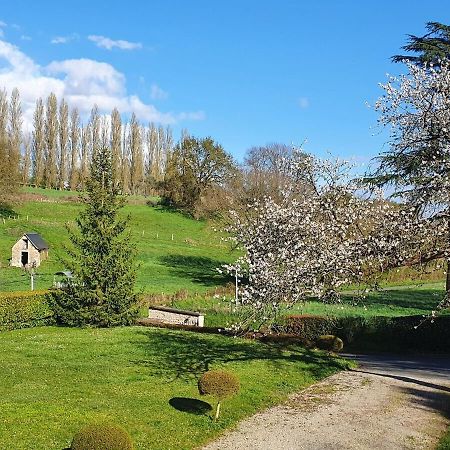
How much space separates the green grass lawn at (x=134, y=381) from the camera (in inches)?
428

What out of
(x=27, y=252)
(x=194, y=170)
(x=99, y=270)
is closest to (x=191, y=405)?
(x=99, y=270)

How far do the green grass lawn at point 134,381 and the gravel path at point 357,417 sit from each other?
636 millimetres

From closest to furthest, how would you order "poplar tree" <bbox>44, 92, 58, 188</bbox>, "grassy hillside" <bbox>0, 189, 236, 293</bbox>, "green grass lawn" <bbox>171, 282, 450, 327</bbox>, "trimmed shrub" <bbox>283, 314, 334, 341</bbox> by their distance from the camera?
"trimmed shrub" <bbox>283, 314, 334, 341</bbox> → "green grass lawn" <bbox>171, 282, 450, 327</bbox> → "grassy hillside" <bbox>0, 189, 236, 293</bbox> → "poplar tree" <bbox>44, 92, 58, 188</bbox>

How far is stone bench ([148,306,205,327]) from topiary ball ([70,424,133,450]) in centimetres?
1879

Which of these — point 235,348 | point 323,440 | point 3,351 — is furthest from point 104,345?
point 323,440

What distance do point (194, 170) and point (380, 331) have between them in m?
49.2

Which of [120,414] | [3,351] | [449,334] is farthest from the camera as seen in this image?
[449,334]

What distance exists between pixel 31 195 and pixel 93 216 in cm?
4412

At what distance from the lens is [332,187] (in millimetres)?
15672

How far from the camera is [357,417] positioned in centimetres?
1262

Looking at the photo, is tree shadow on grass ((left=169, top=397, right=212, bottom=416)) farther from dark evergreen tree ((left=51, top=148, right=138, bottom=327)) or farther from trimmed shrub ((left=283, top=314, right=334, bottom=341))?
dark evergreen tree ((left=51, top=148, right=138, bottom=327))

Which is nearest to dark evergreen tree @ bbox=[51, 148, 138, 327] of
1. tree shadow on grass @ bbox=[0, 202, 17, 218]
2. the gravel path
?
the gravel path

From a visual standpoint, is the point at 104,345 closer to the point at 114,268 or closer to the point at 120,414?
the point at 114,268

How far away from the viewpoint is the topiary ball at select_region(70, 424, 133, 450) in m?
8.05
